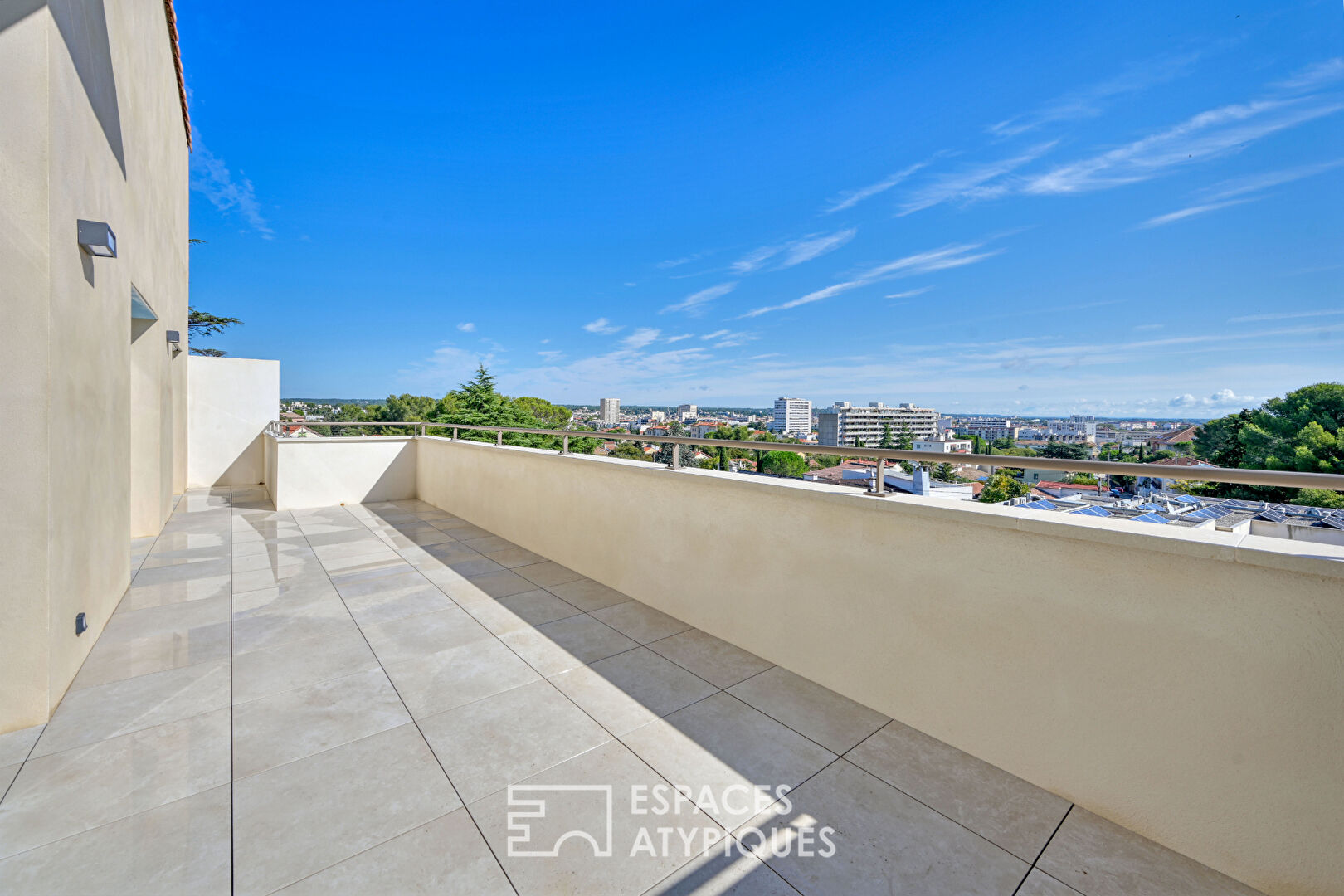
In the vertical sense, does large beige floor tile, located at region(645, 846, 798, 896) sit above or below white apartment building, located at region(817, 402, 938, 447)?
below

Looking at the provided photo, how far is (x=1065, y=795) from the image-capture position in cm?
160

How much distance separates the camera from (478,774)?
1678 millimetres

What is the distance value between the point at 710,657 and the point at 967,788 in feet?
3.91

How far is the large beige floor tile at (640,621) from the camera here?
2826 millimetres

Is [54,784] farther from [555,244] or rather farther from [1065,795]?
[555,244]

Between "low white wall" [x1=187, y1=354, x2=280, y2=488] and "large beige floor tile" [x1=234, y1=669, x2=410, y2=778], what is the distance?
26.9 feet

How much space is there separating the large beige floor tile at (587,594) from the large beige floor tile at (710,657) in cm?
65

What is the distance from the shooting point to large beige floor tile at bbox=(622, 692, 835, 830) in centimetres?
158

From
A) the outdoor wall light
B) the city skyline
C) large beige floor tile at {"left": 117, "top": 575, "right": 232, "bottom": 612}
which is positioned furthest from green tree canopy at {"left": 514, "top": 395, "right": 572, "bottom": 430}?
the outdoor wall light

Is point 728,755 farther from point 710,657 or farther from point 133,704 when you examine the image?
point 133,704

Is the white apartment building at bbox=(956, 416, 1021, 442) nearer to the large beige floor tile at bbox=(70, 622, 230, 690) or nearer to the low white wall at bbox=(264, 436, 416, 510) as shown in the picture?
the large beige floor tile at bbox=(70, 622, 230, 690)

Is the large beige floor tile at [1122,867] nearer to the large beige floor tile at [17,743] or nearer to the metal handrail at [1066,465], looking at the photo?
the metal handrail at [1066,465]

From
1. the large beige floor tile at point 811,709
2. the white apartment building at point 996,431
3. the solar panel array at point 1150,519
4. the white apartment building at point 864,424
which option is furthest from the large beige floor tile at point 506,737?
the white apartment building at point 864,424

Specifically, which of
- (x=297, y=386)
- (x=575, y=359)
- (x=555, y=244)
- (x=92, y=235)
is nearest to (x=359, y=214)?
(x=555, y=244)
